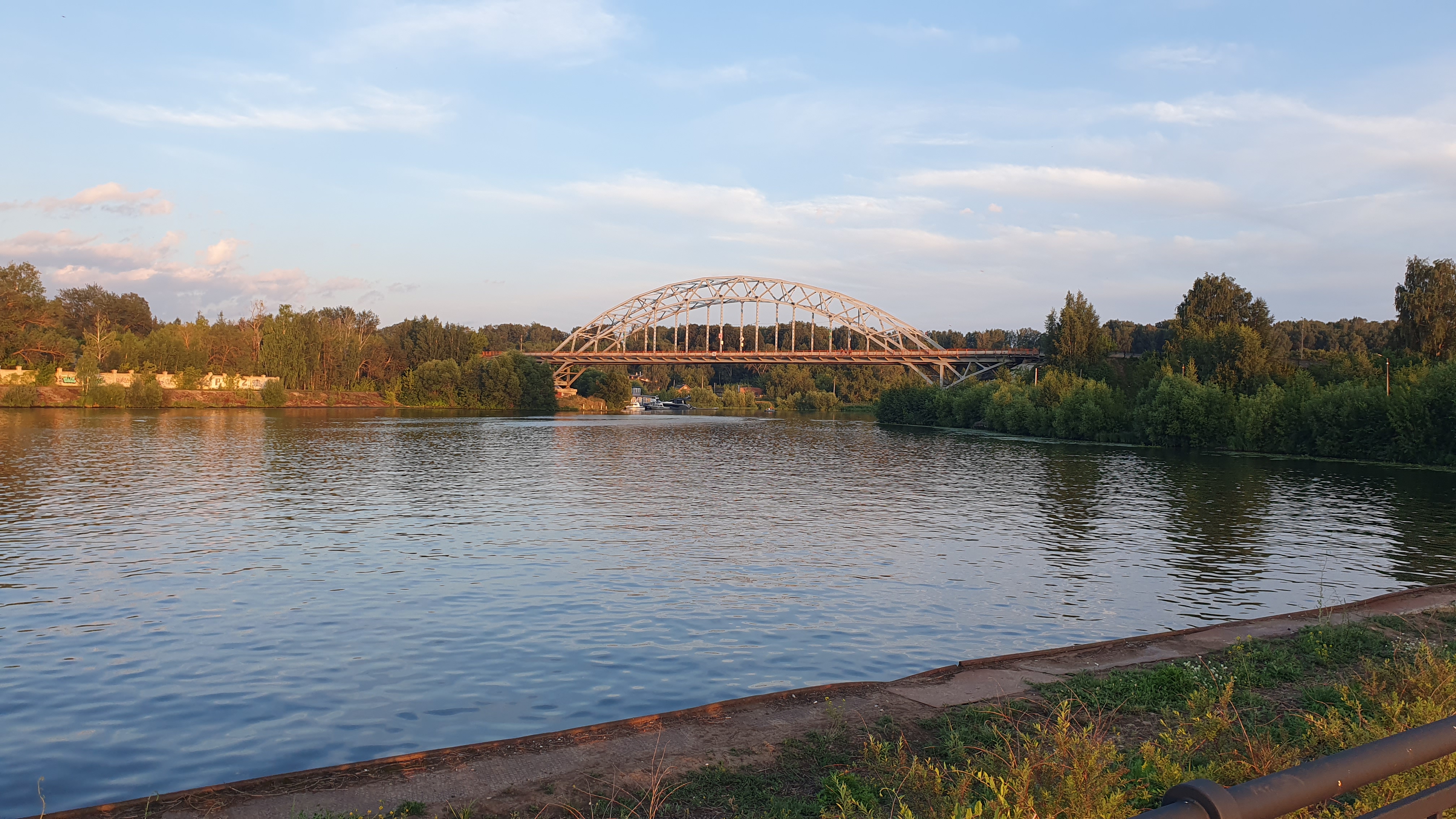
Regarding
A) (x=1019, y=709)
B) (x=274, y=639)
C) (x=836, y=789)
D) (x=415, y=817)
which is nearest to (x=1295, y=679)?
(x=1019, y=709)

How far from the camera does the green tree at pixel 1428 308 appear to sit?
7319 cm

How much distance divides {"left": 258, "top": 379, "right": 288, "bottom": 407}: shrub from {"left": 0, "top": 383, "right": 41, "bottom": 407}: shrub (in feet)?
79.1

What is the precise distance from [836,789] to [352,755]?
5.24 meters

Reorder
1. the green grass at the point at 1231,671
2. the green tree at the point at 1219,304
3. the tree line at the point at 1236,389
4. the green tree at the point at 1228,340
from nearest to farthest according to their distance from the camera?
the green grass at the point at 1231,671 → the tree line at the point at 1236,389 → the green tree at the point at 1228,340 → the green tree at the point at 1219,304

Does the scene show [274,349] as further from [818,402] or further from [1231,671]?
[1231,671]

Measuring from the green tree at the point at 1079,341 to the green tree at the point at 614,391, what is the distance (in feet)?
271

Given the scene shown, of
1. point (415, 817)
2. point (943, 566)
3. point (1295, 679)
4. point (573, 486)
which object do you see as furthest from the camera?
point (573, 486)

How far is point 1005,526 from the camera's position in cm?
2809

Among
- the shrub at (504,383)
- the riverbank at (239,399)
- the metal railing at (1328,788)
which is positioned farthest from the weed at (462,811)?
the shrub at (504,383)

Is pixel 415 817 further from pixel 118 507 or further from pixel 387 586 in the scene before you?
pixel 118 507

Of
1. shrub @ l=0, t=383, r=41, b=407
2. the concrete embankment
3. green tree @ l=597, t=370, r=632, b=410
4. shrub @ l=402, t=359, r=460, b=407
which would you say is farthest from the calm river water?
green tree @ l=597, t=370, r=632, b=410

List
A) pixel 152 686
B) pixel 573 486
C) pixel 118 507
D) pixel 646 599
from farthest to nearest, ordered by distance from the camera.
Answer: pixel 573 486 → pixel 118 507 → pixel 646 599 → pixel 152 686

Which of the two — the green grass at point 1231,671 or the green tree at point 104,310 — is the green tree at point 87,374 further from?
the green grass at point 1231,671

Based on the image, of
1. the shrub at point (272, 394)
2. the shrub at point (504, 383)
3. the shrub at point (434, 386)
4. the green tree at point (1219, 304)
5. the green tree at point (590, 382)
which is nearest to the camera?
the green tree at point (1219, 304)
